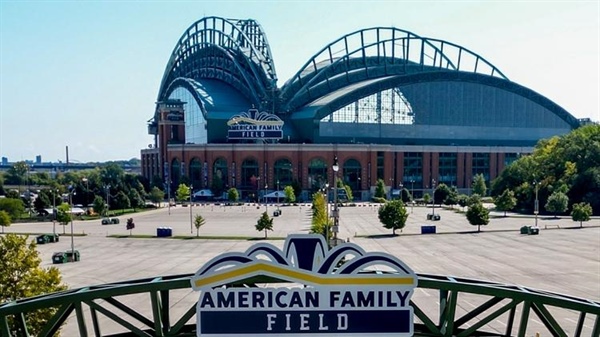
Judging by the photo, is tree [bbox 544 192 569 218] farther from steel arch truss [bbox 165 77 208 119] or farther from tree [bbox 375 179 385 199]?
steel arch truss [bbox 165 77 208 119]

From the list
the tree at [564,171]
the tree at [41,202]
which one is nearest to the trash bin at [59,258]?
the tree at [41,202]

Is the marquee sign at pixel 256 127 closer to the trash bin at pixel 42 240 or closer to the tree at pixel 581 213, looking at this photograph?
the trash bin at pixel 42 240

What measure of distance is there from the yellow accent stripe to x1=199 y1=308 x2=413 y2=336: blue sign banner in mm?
748

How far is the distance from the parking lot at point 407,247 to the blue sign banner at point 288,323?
25409 millimetres

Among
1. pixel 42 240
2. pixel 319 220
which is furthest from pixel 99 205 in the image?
pixel 319 220

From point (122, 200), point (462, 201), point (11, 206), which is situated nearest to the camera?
point (11, 206)

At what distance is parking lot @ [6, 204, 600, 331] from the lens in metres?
37.0

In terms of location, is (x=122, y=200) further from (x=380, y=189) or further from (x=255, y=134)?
(x=380, y=189)

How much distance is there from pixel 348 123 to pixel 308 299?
4195 inches

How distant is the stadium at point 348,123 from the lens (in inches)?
4321

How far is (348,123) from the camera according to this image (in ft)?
382

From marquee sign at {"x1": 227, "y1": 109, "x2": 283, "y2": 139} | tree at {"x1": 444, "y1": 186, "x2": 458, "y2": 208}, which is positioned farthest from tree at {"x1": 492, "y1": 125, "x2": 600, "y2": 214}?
marquee sign at {"x1": 227, "y1": 109, "x2": 283, "y2": 139}

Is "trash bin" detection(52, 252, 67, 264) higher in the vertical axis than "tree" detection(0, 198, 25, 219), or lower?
lower

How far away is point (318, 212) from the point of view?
174 ft
